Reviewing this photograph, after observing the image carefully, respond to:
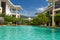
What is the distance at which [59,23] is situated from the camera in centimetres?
3097

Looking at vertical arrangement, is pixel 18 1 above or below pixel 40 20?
above

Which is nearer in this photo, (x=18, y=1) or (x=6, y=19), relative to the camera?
(x=6, y=19)

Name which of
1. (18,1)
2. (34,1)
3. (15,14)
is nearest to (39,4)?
(34,1)

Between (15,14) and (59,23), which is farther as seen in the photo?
(15,14)

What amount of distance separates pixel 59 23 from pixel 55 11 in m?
2.69

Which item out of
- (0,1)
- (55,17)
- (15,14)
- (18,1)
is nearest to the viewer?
(55,17)

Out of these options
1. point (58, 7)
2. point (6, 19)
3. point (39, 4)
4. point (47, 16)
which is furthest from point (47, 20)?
point (39, 4)

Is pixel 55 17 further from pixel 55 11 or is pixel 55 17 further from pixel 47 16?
pixel 47 16

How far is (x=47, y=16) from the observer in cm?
3472

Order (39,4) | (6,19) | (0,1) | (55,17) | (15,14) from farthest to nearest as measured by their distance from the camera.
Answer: (39,4)
(15,14)
(6,19)
(0,1)
(55,17)

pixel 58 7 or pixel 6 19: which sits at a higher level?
pixel 58 7

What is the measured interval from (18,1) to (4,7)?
42.7m

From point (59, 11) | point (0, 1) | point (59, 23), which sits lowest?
point (59, 23)

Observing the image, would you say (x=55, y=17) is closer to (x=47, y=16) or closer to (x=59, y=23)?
(x=59, y=23)
